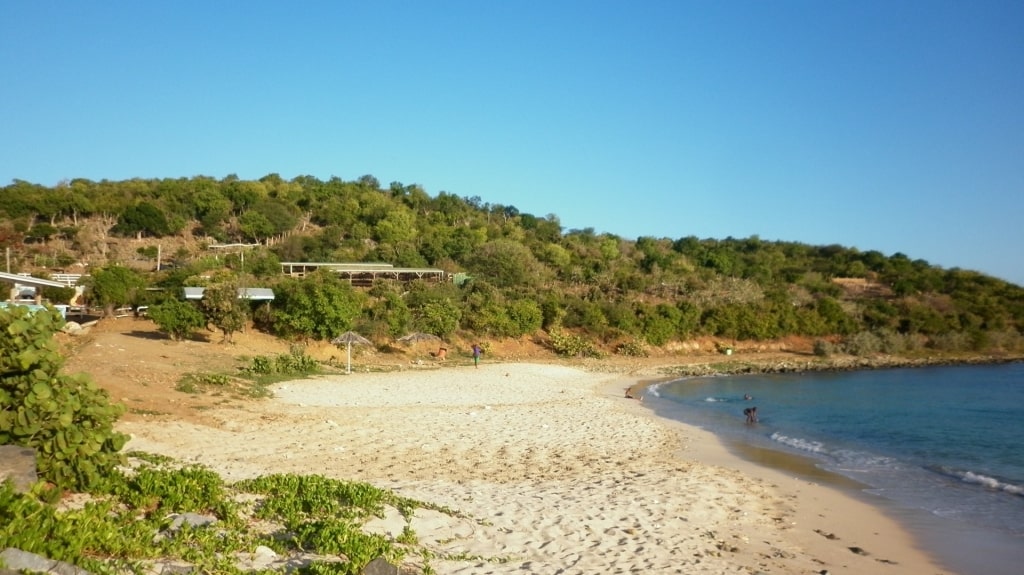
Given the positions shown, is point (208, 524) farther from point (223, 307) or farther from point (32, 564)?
point (223, 307)

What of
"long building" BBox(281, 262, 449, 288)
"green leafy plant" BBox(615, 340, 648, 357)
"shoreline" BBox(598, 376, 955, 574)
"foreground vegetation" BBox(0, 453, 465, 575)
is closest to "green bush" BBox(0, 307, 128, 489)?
"foreground vegetation" BBox(0, 453, 465, 575)

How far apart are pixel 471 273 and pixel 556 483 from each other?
4499 centimetres

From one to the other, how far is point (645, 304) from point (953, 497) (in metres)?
38.0

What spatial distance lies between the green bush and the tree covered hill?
24.5 metres

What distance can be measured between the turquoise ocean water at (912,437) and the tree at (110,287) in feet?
90.6

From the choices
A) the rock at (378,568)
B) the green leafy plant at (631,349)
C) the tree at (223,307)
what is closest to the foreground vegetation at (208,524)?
the rock at (378,568)

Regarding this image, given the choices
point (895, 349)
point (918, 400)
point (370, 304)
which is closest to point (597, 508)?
point (918, 400)

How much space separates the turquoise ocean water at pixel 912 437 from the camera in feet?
34.6

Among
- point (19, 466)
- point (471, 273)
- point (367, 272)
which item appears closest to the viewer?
point (19, 466)

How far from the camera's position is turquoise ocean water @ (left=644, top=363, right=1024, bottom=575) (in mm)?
10547

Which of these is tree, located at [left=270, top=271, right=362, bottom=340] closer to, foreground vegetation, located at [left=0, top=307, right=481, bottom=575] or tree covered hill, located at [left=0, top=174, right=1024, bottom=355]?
tree covered hill, located at [left=0, top=174, right=1024, bottom=355]

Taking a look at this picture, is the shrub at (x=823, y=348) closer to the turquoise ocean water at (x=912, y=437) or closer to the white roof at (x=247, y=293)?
the turquoise ocean water at (x=912, y=437)

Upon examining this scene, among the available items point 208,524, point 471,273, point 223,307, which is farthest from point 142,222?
point 208,524

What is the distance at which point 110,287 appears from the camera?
36.3 meters
